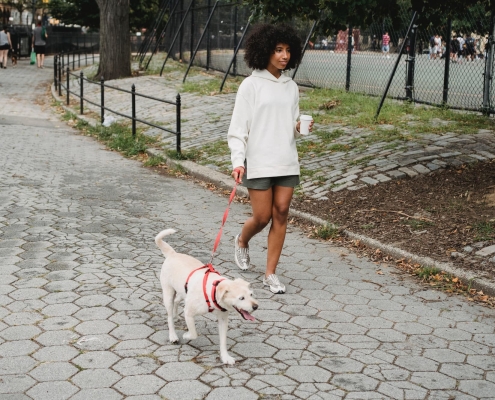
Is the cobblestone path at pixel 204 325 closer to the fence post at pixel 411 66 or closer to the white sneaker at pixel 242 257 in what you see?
the white sneaker at pixel 242 257

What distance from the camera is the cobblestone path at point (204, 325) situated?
13.4 feet

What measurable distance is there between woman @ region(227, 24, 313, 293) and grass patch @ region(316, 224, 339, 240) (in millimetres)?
1855

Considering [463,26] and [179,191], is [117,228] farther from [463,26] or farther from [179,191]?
[463,26]

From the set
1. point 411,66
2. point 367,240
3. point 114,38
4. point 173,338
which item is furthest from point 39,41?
point 173,338

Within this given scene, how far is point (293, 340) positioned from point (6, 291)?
229 centimetres

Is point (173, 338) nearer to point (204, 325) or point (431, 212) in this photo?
point (204, 325)

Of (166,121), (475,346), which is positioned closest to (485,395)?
(475,346)

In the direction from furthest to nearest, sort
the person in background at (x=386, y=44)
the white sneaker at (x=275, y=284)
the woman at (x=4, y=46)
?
the woman at (x=4, y=46) → the person in background at (x=386, y=44) → the white sneaker at (x=275, y=284)

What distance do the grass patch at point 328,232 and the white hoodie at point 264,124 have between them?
6.55ft

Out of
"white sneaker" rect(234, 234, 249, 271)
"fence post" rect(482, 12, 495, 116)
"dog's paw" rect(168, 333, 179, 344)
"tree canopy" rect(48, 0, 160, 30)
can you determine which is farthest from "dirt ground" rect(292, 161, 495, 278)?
"tree canopy" rect(48, 0, 160, 30)

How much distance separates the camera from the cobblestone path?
4074mm

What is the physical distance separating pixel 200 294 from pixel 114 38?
19.1 meters

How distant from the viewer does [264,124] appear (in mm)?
5480

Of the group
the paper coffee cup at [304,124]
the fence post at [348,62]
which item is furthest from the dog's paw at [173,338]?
the fence post at [348,62]
